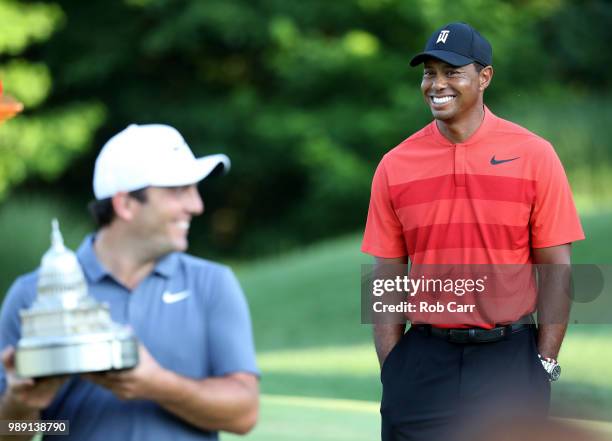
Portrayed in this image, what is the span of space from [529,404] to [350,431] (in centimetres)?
252

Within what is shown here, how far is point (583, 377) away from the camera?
438 inches

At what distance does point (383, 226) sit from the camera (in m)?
5.05

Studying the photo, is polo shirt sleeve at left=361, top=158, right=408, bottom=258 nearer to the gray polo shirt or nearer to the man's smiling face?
the man's smiling face

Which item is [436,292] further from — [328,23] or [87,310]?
[328,23]

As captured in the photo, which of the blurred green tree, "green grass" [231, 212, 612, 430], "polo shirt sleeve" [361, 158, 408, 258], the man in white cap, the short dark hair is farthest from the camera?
the blurred green tree

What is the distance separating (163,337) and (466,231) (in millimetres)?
1833

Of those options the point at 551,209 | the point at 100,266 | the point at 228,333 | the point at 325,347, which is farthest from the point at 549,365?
the point at 325,347

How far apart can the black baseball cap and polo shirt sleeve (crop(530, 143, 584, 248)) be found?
50cm

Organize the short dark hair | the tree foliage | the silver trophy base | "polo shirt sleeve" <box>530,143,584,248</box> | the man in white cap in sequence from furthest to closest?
the tree foliage
"polo shirt sleeve" <box>530,143,584,248</box>
the short dark hair
the man in white cap
the silver trophy base

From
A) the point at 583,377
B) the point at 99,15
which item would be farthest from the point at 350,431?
the point at 99,15

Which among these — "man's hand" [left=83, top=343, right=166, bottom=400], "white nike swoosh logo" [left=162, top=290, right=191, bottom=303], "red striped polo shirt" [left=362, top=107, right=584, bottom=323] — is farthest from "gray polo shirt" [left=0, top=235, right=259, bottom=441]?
"red striped polo shirt" [left=362, top=107, right=584, bottom=323]

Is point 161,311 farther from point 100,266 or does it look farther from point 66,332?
point 66,332

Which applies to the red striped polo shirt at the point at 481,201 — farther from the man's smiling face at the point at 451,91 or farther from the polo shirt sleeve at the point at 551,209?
the man's smiling face at the point at 451,91

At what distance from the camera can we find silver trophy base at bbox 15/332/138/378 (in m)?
2.77
